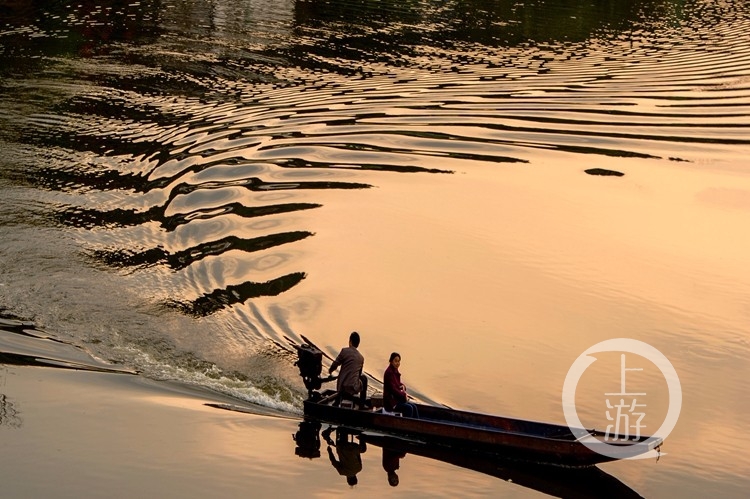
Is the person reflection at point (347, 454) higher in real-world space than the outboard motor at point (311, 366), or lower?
lower

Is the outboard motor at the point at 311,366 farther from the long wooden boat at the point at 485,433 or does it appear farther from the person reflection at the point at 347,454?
the person reflection at the point at 347,454

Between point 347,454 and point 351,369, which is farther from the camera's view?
point 351,369

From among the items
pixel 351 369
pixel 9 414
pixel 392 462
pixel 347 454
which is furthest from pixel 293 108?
pixel 392 462

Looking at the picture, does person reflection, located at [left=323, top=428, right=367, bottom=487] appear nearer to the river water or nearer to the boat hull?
the boat hull

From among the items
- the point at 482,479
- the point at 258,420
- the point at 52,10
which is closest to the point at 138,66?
the point at 52,10

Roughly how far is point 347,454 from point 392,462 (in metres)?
0.76

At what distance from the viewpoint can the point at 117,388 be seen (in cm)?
1578

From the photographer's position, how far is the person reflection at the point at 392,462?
13.9m

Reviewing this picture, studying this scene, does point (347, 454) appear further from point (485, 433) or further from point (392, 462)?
point (485, 433)

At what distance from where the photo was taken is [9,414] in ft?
49.4

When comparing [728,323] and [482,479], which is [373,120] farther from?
[482,479]

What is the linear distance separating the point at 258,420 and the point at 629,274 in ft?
30.2

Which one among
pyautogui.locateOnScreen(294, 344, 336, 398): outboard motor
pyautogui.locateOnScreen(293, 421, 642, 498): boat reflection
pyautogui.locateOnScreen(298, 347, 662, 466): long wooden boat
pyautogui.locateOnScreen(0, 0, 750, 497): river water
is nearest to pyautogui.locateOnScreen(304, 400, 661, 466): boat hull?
pyautogui.locateOnScreen(298, 347, 662, 466): long wooden boat

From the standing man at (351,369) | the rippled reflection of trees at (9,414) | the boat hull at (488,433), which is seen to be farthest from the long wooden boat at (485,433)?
the rippled reflection of trees at (9,414)
